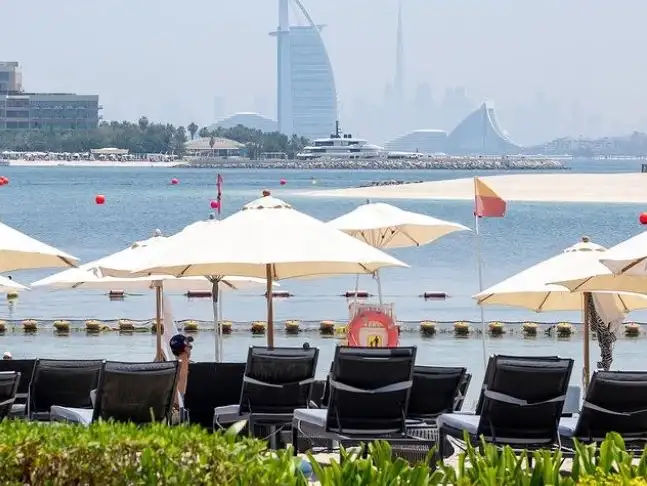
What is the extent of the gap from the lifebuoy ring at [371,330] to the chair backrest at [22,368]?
544 cm

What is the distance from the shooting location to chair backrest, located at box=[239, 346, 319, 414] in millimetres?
9852

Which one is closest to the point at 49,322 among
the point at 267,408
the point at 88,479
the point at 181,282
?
the point at 181,282

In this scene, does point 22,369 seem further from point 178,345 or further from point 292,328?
point 292,328

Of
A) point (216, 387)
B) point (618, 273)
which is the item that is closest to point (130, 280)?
point (216, 387)

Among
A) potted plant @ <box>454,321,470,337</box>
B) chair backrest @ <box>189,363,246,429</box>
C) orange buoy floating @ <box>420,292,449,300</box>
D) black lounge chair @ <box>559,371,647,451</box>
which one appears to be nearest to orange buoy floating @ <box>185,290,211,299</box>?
orange buoy floating @ <box>420,292,449,300</box>

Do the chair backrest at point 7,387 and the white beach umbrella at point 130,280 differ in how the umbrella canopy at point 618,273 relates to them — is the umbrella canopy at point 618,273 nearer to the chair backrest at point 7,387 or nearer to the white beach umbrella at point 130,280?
the white beach umbrella at point 130,280

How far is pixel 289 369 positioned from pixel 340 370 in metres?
0.85

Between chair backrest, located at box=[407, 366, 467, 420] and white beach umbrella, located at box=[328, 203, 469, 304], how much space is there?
5496 millimetres

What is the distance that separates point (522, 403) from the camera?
8.90 meters

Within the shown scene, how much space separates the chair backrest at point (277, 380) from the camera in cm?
985

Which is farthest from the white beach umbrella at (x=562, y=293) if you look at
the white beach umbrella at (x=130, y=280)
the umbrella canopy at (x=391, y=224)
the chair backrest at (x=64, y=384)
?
the chair backrest at (x=64, y=384)

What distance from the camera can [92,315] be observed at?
87.9 feet

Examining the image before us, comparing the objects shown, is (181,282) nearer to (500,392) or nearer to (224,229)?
(224,229)

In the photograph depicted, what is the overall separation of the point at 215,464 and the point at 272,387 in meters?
4.62
